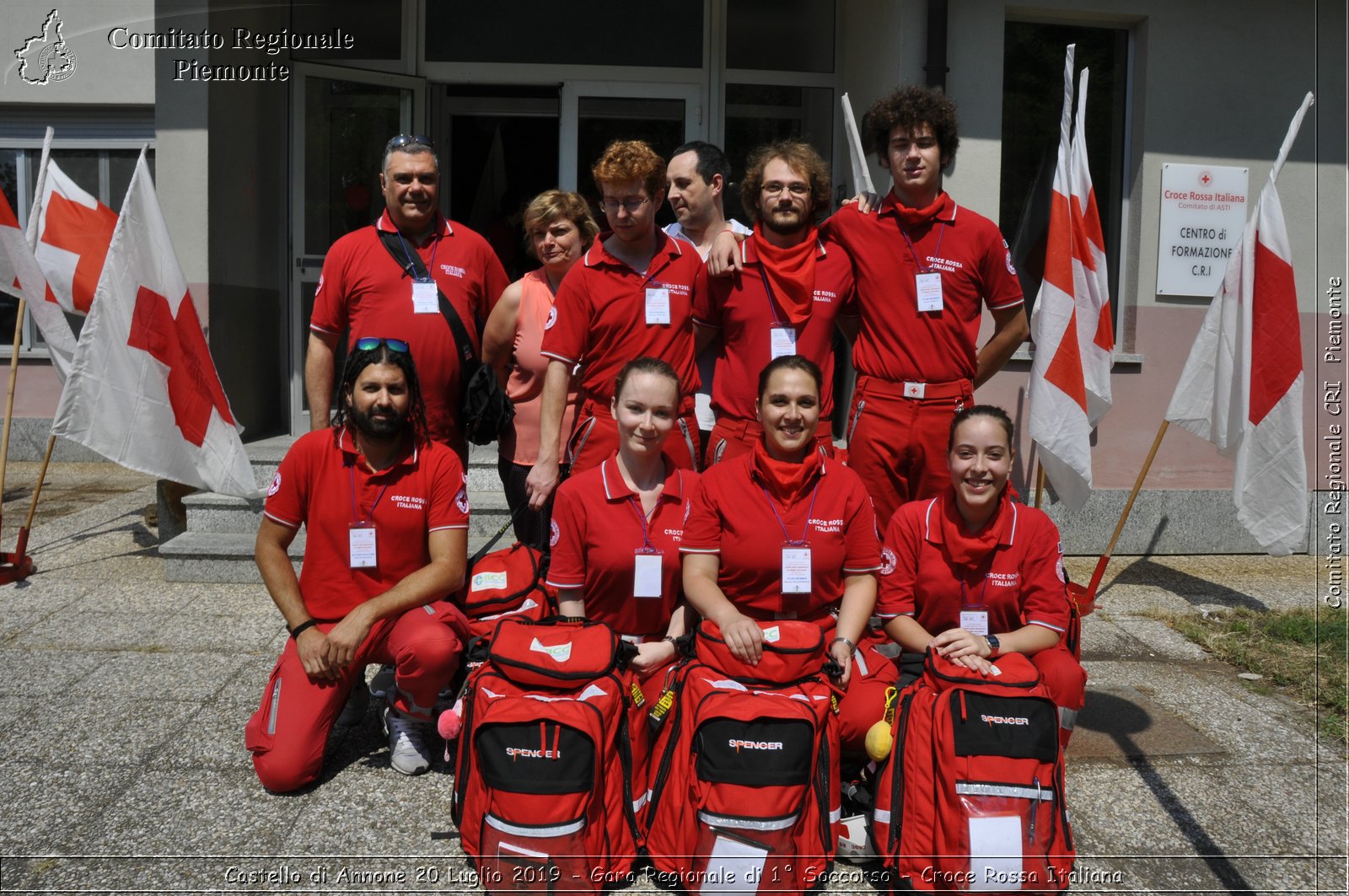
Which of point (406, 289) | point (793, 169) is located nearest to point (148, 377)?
point (406, 289)

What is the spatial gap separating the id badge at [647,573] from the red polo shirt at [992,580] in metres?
0.71

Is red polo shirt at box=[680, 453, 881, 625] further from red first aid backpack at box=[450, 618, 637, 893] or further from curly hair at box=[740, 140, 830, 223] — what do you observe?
curly hair at box=[740, 140, 830, 223]

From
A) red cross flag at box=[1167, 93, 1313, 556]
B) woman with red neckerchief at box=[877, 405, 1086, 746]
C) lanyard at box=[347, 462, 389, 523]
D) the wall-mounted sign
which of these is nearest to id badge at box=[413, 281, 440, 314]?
lanyard at box=[347, 462, 389, 523]

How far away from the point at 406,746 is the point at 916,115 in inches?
112

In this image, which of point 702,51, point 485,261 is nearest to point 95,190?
point 702,51

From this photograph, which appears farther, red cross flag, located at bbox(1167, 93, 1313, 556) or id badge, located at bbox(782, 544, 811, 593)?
red cross flag, located at bbox(1167, 93, 1313, 556)

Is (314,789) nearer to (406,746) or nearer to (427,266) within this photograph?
(406,746)

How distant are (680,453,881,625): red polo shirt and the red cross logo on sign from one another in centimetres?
328

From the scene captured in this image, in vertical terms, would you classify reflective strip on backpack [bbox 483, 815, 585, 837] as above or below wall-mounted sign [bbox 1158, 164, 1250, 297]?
below

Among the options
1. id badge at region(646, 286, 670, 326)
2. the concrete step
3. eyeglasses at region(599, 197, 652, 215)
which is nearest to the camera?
eyeglasses at region(599, 197, 652, 215)

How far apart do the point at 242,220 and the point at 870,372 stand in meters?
5.00

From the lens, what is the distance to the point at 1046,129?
700 centimetres

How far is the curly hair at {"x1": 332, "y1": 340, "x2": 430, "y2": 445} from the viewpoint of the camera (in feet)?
11.8

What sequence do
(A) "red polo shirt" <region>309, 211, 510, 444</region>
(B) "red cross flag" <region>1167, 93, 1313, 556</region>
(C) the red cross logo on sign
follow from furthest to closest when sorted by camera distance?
(C) the red cross logo on sign, (B) "red cross flag" <region>1167, 93, 1313, 556</region>, (A) "red polo shirt" <region>309, 211, 510, 444</region>
